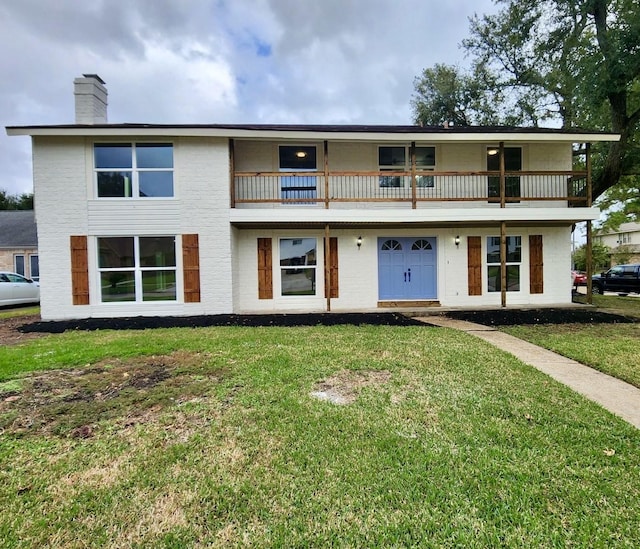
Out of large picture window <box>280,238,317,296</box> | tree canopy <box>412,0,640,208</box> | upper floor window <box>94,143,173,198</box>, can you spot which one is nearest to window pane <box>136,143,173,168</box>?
upper floor window <box>94,143,173,198</box>

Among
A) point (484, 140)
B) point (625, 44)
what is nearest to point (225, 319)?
point (484, 140)

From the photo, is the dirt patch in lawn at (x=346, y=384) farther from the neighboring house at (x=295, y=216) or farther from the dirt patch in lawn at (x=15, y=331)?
the dirt patch in lawn at (x=15, y=331)

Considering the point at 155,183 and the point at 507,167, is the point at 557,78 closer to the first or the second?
the point at 507,167

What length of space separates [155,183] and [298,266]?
16.2ft

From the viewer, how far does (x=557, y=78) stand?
617 inches

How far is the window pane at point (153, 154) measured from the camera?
9836 mm

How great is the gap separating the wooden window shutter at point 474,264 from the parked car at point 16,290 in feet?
58.2

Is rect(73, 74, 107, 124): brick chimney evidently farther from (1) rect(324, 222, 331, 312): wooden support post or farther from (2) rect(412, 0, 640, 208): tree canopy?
(2) rect(412, 0, 640, 208): tree canopy

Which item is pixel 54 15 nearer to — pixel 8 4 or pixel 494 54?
pixel 8 4

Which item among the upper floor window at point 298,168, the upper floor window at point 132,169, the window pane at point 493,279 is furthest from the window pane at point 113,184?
the window pane at point 493,279

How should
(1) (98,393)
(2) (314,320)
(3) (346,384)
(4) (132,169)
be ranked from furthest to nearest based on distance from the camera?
(4) (132,169), (2) (314,320), (3) (346,384), (1) (98,393)

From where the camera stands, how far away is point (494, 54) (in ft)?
61.5

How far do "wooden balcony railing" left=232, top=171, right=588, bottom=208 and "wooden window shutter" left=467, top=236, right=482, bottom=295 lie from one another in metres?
1.43

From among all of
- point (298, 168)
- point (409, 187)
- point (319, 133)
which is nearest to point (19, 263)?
point (298, 168)
